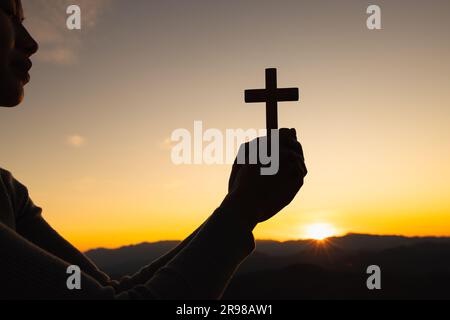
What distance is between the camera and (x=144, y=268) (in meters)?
2.75

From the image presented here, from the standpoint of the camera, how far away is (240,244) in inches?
82.7

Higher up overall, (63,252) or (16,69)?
(16,69)

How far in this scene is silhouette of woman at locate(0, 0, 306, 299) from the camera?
5.78 feet

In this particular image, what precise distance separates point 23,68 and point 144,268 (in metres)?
1.36

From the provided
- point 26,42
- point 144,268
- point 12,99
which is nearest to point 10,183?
point 12,99

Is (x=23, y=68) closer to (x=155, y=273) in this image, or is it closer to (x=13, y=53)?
(x=13, y=53)

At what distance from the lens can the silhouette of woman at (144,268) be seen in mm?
1762

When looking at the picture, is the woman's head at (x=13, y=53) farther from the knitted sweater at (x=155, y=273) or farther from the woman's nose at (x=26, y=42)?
the knitted sweater at (x=155, y=273)

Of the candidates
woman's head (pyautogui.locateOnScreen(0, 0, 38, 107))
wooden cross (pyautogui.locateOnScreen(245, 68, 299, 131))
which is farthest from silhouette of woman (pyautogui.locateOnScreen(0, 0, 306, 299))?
wooden cross (pyautogui.locateOnScreen(245, 68, 299, 131))

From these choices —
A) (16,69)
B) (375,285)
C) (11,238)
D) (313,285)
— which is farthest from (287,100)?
(313,285)

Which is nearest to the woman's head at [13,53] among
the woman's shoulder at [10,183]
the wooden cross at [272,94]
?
the woman's shoulder at [10,183]
